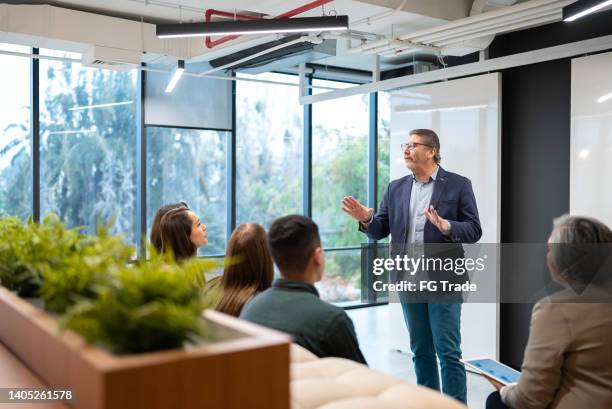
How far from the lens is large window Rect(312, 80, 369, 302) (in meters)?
7.11

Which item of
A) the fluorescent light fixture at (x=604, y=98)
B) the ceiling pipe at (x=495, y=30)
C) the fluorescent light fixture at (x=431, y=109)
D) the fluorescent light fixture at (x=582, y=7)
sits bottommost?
the fluorescent light fixture at (x=604, y=98)

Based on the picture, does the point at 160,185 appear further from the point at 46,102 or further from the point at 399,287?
the point at 399,287

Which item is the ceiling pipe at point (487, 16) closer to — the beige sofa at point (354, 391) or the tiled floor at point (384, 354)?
the tiled floor at point (384, 354)

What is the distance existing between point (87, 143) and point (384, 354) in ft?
10.5

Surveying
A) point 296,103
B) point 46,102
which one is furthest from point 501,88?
point 46,102

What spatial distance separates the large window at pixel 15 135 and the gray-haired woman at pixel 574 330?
460cm

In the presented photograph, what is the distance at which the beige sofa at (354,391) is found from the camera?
1.25 metres

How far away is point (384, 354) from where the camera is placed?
17.1 ft

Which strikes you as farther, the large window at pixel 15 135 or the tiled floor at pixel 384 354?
the large window at pixel 15 135

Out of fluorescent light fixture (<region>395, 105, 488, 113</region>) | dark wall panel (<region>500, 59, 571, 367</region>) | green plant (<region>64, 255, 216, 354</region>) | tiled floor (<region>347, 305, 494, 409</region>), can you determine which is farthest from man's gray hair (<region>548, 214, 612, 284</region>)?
fluorescent light fixture (<region>395, 105, 488, 113</region>)

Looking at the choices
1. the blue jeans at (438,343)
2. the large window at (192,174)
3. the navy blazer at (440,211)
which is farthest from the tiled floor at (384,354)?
the large window at (192,174)

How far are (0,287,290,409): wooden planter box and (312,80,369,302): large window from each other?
6.01 metres

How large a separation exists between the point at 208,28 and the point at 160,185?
258cm

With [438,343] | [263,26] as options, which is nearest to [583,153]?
[438,343]
